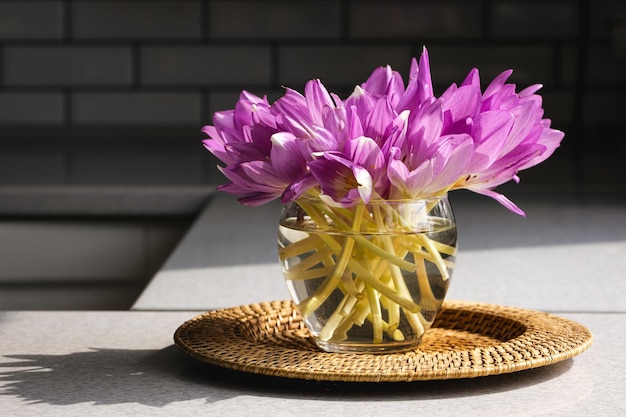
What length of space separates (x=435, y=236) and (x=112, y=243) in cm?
94

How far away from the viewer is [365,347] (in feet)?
1.82

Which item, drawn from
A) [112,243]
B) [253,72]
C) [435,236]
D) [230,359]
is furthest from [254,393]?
[253,72]

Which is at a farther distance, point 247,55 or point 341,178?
point 247,55

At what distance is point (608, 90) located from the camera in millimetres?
2191

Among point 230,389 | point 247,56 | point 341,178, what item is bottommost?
point 230,389

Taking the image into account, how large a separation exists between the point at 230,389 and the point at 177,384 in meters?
0.03

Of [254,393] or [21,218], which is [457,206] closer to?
[21,218]

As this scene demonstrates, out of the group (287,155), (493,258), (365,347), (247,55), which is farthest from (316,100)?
(247,55)

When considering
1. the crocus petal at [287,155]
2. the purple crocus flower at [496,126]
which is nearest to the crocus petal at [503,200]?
the purple crocus flower at [496,126]

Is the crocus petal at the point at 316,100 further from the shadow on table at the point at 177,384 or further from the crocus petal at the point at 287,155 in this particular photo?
the shadow on table at the point at 177,384

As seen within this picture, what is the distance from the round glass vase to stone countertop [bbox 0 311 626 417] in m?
0.04

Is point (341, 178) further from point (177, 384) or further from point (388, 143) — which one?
point (177, 384)

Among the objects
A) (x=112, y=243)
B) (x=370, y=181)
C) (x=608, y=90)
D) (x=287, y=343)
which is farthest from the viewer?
(x=608, y=90)

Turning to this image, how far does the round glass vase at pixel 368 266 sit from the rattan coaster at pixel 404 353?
16 millimetres
